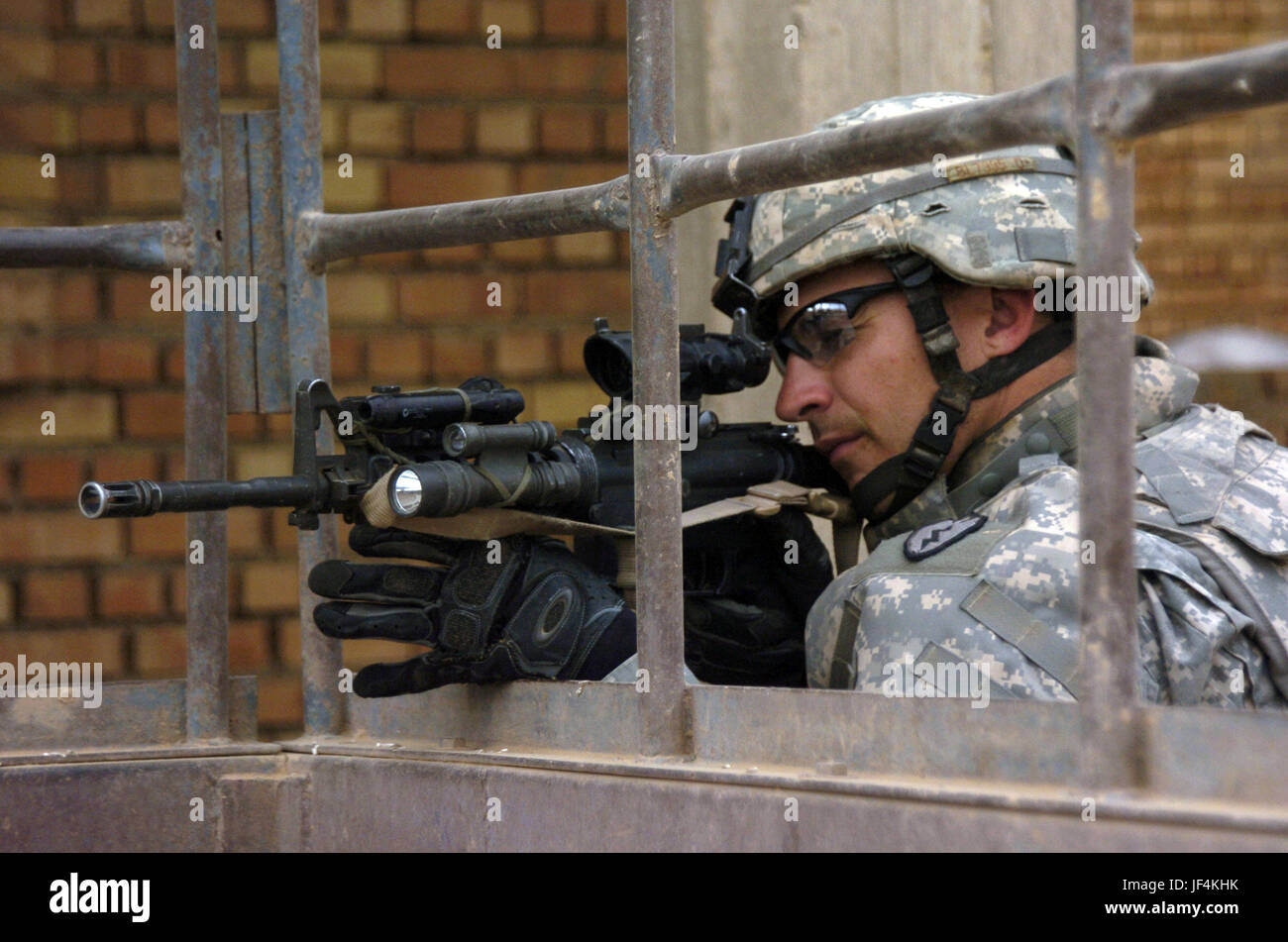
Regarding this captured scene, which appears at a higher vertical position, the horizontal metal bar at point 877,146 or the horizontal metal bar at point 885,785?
the horizontal metal bar at point 877,146

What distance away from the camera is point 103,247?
8.14 feet

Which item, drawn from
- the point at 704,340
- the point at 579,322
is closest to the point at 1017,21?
the point at 579,322

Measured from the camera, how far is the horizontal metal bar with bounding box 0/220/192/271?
2.43m

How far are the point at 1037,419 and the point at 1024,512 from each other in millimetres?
355

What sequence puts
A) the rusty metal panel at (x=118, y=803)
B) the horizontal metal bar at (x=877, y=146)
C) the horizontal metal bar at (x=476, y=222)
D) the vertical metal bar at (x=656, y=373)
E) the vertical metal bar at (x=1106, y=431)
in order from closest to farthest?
the vertical metal bar at (x=1106, y=431) < the horizontal metal bar at (x=877, y=146) < the vertical metal bar at (x=656, y=373) < the horizontal metal bar at (x=476, y=222) < the rusty metal panel at (x=118, y=803)

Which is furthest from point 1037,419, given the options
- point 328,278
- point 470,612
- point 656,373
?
point 328,278

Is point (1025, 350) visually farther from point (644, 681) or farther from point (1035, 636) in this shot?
point (644, 681)

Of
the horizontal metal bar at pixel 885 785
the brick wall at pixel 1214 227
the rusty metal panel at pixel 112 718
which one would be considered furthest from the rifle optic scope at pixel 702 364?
the brick wall at pixel 1214 227

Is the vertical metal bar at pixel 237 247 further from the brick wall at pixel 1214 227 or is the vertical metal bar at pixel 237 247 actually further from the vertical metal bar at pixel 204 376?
the brick wall at pixel 1214 227

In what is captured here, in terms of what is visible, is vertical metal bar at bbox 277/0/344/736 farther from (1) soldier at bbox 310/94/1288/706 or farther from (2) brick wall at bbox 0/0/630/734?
(2) brick wall at bbox 0/0/630/734

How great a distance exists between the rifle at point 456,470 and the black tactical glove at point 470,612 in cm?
6

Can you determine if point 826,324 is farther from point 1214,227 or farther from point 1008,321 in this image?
point 1214,227

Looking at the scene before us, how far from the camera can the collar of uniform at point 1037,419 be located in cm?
249

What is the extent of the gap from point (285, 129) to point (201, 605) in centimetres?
69
